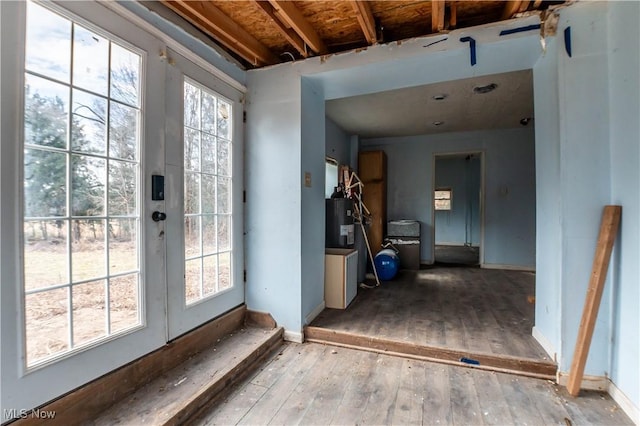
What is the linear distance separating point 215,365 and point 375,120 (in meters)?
3.92

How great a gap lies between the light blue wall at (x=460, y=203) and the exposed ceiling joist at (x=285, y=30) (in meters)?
7.60

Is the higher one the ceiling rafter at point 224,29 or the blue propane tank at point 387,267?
the ceiling rafter at point 224,29

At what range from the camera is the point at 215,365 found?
79.2 inches

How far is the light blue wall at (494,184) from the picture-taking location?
507 cm

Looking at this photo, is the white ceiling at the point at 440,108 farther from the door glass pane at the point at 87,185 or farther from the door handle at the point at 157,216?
the door glass pane at the point at 87,185

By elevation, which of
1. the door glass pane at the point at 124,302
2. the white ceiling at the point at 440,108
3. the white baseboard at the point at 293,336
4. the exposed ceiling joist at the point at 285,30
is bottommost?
the white baseboard at the point at 293,336

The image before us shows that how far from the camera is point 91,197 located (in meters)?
1.53

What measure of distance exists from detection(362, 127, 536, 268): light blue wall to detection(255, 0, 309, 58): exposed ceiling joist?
3.66 metres

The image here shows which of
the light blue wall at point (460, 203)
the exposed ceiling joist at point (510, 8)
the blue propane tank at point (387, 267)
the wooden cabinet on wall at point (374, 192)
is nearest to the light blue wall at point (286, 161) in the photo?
the exposed ceiling joist at point (510, 8)

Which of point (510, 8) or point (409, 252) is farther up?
point (510, 8)

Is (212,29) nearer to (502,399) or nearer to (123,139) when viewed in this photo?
(123,139)

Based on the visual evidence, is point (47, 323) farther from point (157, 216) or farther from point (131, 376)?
point (157, 216)

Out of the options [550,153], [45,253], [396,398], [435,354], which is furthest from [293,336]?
[550,153]

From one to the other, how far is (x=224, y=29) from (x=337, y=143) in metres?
2.70
